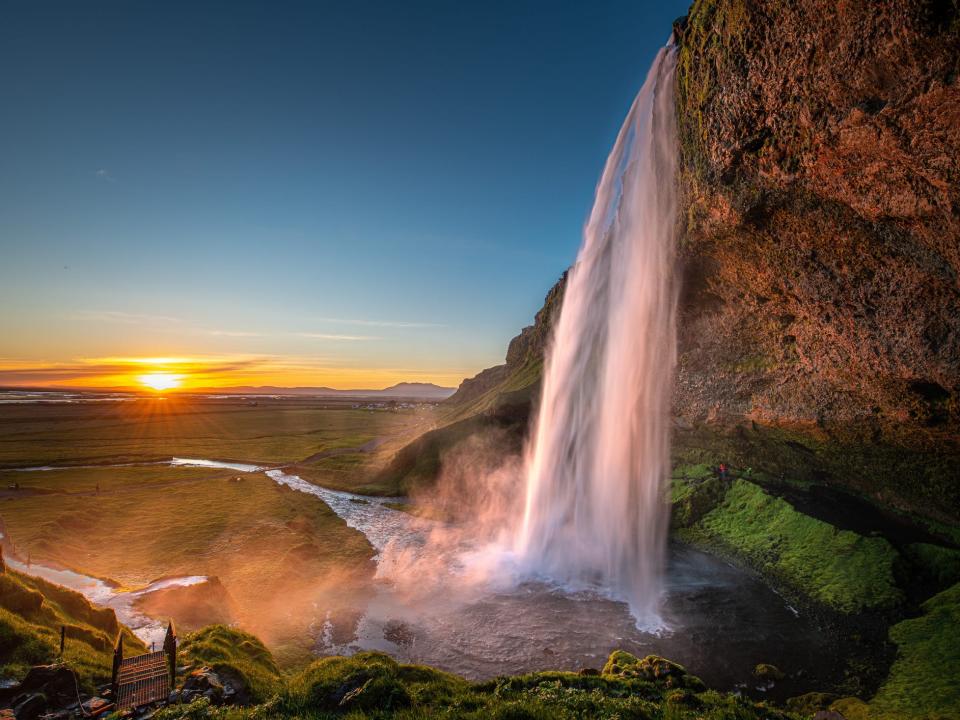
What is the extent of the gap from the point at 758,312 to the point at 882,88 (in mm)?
14111

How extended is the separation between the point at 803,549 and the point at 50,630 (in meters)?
32.8

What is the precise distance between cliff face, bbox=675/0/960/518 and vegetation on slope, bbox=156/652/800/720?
1587cm

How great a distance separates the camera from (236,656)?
45.4 feet

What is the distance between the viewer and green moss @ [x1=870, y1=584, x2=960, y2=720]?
44.2 feet

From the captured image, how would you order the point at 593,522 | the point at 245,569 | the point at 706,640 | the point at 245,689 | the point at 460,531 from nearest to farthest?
the point at 245,689 < the point at 706,640 < the point at 245,569 < the point at 593,522 < the point at 460,531

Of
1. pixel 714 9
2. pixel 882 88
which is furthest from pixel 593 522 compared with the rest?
pixel 714 9

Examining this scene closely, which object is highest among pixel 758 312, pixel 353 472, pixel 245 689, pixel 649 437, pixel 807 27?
pixel 807 27

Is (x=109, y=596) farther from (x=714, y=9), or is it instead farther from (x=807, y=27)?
(x=714, y=9)

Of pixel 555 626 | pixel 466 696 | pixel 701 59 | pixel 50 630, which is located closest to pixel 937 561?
pixel 555 626

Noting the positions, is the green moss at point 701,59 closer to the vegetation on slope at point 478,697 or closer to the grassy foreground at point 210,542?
the vegetation on slope at point 478,697

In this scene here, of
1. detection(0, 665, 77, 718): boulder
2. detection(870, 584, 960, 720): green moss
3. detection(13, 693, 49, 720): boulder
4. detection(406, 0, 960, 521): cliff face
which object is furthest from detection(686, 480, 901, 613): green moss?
detection(13, 693, 49, 720): boulder

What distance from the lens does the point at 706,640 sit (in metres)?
18.8

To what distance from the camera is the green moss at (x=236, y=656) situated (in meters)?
12.4

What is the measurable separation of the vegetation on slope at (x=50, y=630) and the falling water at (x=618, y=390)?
64.3ft
